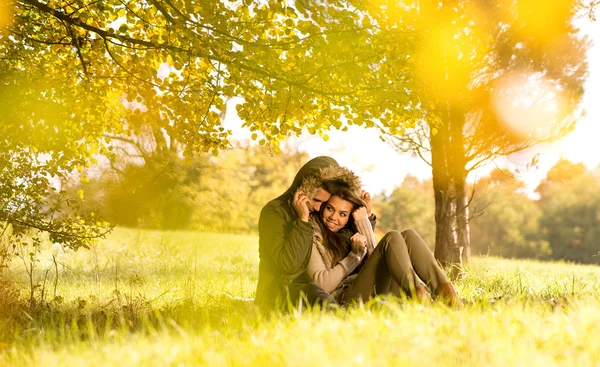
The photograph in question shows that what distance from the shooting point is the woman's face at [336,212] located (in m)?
5.21

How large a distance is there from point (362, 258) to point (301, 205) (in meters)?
0.83

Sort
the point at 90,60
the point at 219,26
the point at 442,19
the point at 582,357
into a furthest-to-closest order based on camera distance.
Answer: the point at 442,19 < the point at 90,60 < the point at 219,26 < the point at 582,357

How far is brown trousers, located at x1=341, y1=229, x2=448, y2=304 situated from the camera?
4.82m

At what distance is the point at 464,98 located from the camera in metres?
9.84

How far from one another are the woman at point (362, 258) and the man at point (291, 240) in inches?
5.7

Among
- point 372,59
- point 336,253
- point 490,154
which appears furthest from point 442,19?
point 336,253

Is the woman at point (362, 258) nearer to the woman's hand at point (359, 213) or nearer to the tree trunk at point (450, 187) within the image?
the woman's hand at point (359, 213)

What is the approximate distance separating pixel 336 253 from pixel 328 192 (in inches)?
24.6

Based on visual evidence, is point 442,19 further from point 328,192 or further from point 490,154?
point 328,192

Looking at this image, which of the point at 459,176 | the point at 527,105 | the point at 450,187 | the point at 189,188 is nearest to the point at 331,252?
the point at 450,187

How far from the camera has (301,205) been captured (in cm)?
491

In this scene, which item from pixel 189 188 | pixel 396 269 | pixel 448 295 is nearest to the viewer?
pixel 448 295

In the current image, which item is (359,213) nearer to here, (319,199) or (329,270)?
(319,199)

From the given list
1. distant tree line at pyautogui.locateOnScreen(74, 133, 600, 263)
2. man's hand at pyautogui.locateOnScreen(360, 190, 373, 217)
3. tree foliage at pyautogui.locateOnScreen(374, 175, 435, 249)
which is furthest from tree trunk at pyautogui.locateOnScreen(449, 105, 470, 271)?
tree foliage at pyautogui.locateOnScreen(374, 175, 435, 249)
